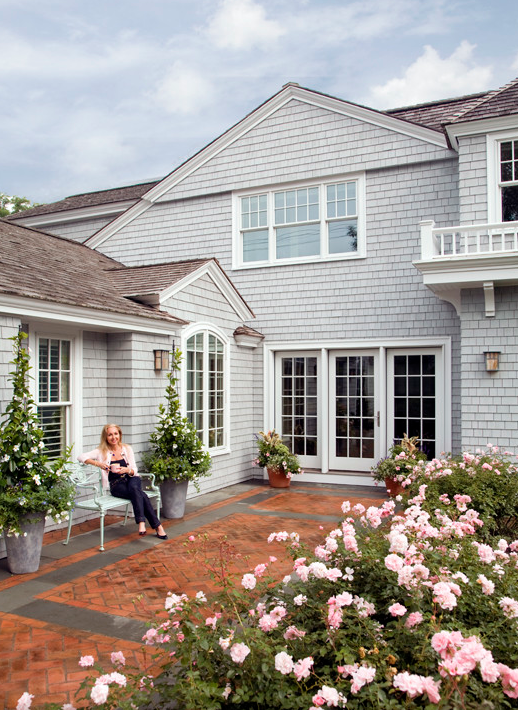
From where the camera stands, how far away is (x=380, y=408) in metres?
9.70

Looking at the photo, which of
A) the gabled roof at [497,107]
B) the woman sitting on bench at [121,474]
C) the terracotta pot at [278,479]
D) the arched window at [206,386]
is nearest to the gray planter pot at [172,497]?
the woman sitting on bench at [121,474]

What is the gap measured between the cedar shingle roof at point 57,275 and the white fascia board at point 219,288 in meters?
0.42

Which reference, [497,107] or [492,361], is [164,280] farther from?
[497,107]

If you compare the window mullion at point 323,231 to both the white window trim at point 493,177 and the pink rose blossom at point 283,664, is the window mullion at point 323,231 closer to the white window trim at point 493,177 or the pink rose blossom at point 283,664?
the white window trim at point 493,177

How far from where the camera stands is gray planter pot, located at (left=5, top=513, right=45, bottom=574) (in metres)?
5.14

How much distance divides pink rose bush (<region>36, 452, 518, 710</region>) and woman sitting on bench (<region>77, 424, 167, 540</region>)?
3.61 metres

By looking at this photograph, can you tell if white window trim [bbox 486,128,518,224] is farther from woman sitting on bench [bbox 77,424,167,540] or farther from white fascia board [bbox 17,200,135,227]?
white fascia board [bbox 17,200,135,227]

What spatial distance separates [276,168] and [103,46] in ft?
13.3

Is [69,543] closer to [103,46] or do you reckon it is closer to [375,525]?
[375,525]

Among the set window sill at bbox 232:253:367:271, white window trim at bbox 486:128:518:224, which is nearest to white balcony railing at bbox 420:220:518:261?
white window trim at bbox 486:128:518:224

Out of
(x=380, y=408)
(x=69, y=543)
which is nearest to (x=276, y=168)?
(x=380, y=408)

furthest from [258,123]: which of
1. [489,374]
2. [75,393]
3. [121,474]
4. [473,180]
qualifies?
[121,474]

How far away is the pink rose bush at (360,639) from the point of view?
192cm

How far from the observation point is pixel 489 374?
812cm
